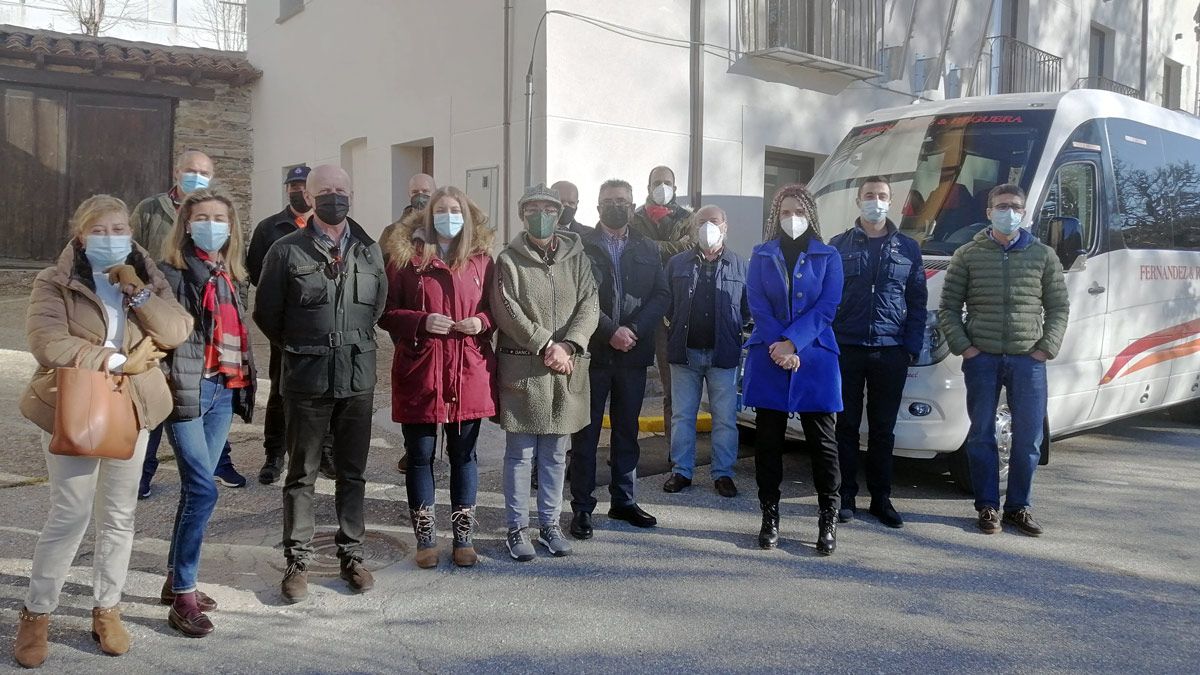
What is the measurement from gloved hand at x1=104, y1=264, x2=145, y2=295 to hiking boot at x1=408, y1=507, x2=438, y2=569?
5.72 ft

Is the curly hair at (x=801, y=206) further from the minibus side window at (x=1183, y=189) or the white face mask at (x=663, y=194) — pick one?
the minibus side window at (x=1183, y=189)

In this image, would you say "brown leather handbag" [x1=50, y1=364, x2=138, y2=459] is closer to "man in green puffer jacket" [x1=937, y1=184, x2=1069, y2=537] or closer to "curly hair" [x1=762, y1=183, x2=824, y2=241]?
"curly hair" [x1=762, y1=183, x2=824, y2=241]

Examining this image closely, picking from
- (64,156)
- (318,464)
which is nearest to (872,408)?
(318,464)

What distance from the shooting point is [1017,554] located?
511 cm

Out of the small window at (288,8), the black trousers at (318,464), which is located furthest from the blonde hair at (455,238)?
the small window at (288,8)

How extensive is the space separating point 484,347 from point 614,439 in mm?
1035

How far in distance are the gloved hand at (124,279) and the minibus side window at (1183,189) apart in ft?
25.1

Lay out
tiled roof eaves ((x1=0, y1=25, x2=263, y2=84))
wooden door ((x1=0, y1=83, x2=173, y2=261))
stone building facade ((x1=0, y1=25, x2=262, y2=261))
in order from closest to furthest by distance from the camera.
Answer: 1. tiled roof eaves ((x1=0, y1=25, x2=263, y2=84))
2. stone building facade ((x1=0, y1=25, x2=262, y2=261))
3. wooden door ((x1=0, y1=83, x2=173, y2=261))

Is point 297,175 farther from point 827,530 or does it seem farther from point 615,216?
point 827,530

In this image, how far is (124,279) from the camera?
360 centimetres

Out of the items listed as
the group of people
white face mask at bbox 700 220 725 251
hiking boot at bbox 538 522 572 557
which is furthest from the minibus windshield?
Result: hiking boot at bbox 538 522 572 557

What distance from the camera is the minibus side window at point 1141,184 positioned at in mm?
7172

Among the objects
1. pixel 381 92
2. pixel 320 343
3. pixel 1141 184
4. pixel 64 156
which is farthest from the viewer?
pixel 64 156

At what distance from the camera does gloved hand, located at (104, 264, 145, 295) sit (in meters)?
3.60
